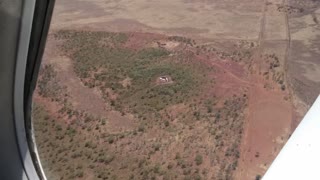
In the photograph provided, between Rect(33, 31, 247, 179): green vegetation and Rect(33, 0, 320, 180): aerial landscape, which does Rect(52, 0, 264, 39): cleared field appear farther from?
Rect(33, 31, 247, 179): green vegetation

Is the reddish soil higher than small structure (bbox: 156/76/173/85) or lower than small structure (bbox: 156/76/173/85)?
higher

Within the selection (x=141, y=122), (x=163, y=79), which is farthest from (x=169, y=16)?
(x=141, y=122)

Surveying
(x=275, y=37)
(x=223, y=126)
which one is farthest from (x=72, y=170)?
(x=275, y=37)

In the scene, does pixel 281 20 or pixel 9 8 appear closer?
pixel 9 8

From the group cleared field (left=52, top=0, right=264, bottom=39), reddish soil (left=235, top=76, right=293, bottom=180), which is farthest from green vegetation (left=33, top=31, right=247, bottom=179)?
cleared field (left=52, top=0, right=264, bottom=39)

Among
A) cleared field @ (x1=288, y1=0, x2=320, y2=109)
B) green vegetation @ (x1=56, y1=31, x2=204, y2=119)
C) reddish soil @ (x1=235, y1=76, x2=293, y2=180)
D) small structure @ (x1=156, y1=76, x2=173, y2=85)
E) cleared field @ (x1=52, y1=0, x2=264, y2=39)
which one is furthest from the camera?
cleared field @ (x1=52, y1=0, x2=264, y2=39)

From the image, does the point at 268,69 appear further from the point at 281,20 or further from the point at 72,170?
the point at 72,170

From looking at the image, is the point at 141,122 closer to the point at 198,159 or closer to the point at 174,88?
the point at 198,159

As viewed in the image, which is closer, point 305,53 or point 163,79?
point 163,79
